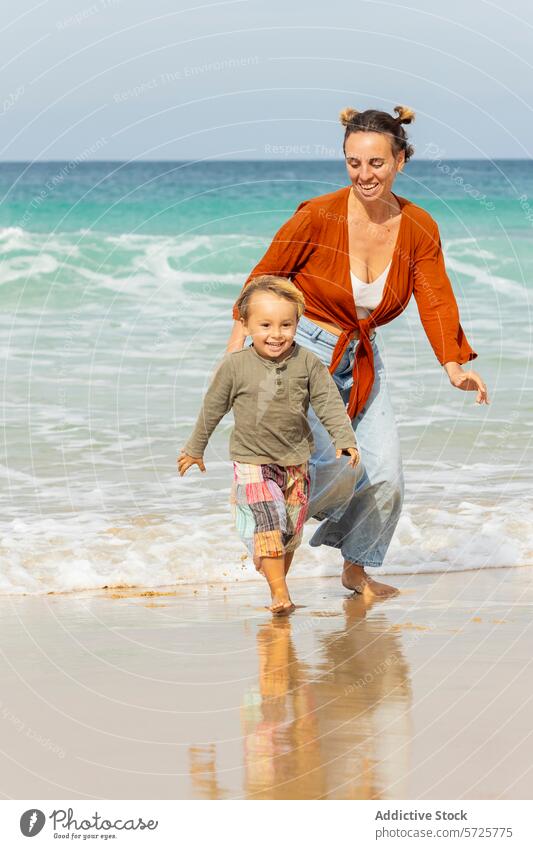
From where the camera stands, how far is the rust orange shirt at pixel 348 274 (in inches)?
232

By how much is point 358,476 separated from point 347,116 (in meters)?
1.58

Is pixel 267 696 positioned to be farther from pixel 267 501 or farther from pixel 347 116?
pixel 347 116

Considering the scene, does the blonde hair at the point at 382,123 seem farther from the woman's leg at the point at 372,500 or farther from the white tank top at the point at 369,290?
the woman's leg at the point at 372,500

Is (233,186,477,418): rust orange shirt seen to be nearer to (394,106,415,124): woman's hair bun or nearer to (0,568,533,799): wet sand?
(394,106,415,124): woman's hair bun

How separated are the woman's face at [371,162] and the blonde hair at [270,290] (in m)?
0.52

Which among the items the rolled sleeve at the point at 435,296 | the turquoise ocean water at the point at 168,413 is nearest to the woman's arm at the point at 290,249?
the rolled sleeve at the point at 435,296

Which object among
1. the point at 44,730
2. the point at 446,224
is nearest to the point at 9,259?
the point at 446,224

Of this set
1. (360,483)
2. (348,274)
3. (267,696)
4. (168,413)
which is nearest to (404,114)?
(348,274)

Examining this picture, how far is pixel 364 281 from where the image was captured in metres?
5.99

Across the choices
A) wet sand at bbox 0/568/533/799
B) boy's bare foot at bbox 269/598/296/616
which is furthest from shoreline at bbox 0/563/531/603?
boy's bare foot at bbox 269/598/296/616

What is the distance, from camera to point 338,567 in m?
7.30

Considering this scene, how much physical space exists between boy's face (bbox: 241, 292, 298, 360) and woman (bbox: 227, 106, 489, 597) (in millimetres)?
100

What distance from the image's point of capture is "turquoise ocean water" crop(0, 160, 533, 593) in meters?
7.49
